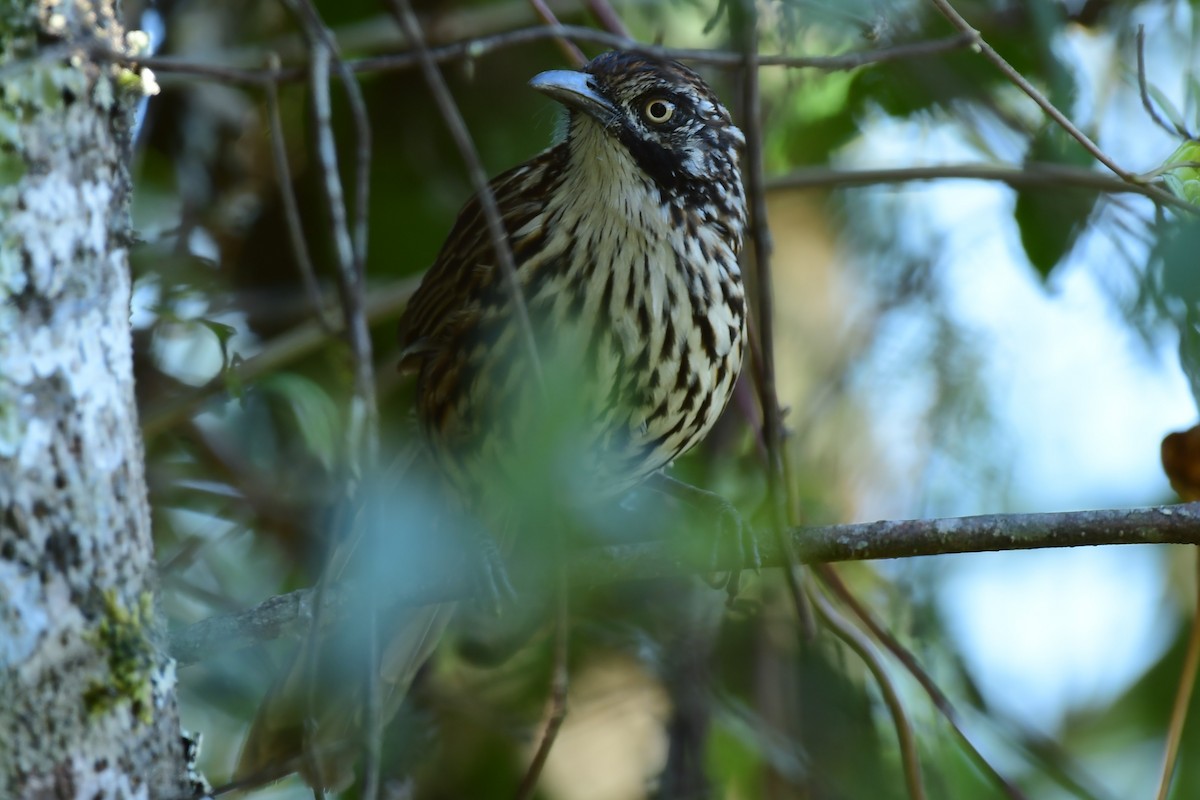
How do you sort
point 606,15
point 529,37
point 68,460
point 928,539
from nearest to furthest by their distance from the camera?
point 68,460
point 928,539
point 529,37
point 606,15

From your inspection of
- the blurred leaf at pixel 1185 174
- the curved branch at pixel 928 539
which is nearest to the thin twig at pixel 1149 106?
the blurred leaf at pixel 1185 174

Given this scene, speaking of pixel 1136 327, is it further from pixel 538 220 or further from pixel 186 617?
pixel 186 617

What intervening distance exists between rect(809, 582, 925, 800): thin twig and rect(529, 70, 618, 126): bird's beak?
1172 mm

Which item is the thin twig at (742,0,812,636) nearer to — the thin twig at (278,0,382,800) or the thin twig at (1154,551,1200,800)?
the thin twig at (278,0,382,800)

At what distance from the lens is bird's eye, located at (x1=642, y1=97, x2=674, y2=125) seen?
3.22m

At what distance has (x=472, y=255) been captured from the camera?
334 cm

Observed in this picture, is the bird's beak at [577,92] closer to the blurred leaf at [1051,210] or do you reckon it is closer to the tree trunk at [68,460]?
the blurred leaf at [1051,210]

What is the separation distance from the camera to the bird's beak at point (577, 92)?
3.06 meters

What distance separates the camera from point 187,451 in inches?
160

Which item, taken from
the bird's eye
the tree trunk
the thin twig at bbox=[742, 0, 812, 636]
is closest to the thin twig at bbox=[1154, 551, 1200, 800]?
the thin twig at bbox=[742, 0, 812, 636]

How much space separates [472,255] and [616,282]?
400mm

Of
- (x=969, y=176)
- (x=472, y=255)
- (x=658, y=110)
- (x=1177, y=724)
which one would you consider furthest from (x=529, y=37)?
(x=1177, y=724)

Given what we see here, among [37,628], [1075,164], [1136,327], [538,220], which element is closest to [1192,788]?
[1136,327]

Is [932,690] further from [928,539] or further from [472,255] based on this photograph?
[472,255]
